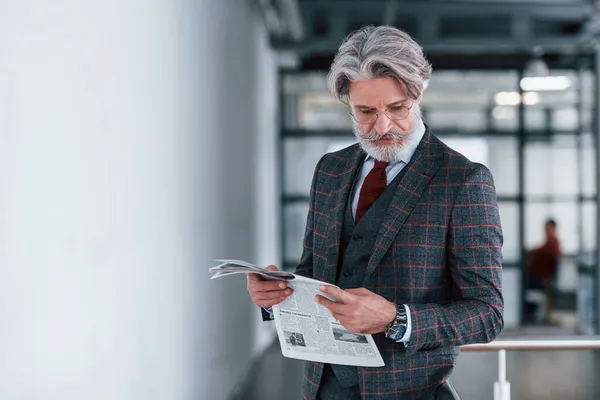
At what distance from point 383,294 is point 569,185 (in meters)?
7.91

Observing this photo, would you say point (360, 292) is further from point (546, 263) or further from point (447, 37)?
point (546, 263)

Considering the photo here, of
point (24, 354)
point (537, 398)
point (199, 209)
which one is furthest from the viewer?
point (199, 209)

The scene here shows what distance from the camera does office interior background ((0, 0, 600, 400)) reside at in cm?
196

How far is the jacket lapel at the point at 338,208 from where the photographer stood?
1.74 metres

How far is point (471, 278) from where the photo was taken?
1.60 meters

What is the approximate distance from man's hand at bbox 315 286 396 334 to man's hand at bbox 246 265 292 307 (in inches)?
5.8

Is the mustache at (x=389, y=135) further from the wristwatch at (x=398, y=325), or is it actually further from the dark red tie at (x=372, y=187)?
the wristwatch at (x=398, y=325)

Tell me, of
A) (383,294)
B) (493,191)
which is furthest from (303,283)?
(493,191)

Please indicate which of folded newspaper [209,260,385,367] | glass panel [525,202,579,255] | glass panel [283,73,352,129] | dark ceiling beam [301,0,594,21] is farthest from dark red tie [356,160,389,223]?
glass panel [525,202,579,255]

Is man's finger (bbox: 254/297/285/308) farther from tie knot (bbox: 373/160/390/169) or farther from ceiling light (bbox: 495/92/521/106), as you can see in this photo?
ceiling light (bbox: 495/92/521/106)

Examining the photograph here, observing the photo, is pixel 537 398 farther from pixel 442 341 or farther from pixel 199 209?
pixel 199 209

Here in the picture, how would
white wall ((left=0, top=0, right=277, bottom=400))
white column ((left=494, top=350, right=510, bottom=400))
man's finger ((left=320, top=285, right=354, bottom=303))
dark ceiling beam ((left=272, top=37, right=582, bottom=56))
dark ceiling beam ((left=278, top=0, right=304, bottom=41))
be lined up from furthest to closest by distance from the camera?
dark ceiling beam ((left=272, top=37, right=582, bottom=56)) → dark ceiling beam ((left=278, top=0, right=304, bottom=41)) → white column ((left=494, top=350, right=510, bottom=400)) → white wall ((left=0, top=0, right=277, bottom=400)) → man's finger ((left=320, top=285, right=354, bottom=303))

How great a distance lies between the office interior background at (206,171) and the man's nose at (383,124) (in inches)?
27.4

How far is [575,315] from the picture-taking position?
8922mm
